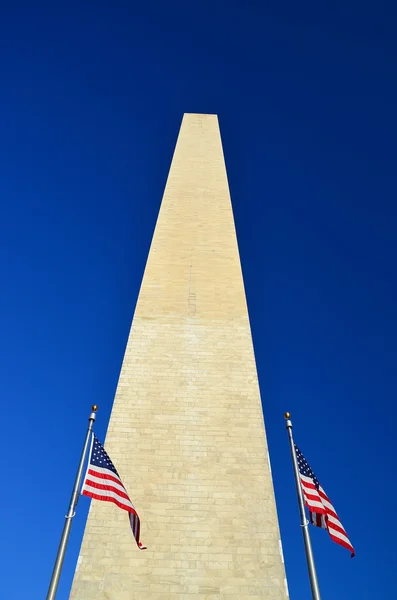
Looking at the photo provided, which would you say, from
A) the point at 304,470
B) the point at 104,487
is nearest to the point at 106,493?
the point at 104,487

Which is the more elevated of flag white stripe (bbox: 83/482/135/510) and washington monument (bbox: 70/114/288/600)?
washington monument (bbox: 70/114/288/600)

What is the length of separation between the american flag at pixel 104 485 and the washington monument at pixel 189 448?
9.71 feet

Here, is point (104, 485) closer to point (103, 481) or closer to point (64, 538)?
point (103, 481)

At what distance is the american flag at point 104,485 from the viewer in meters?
7.77

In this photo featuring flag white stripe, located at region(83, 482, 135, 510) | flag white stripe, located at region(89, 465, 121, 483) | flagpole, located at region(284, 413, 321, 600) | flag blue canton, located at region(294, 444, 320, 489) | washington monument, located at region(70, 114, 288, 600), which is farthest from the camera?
washington monument, located at region(70, 114, 288, 600)

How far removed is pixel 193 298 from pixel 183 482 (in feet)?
21.2

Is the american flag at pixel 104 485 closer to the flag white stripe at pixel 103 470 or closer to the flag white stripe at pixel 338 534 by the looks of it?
the flag white stripe at pixel 103 470

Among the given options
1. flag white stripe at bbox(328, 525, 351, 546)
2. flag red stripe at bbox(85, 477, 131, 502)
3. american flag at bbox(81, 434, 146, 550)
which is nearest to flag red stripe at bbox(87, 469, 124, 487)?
american flag at bbox(81, 434, 146, 550)

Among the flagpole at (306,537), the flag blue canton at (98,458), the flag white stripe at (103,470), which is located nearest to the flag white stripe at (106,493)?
the flag white stripe at (103,470)

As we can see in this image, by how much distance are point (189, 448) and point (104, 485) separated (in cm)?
484

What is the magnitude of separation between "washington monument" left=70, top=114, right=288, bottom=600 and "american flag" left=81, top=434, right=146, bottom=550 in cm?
296

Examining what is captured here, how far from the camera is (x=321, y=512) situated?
773 centimetres

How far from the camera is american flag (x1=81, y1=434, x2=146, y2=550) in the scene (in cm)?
777

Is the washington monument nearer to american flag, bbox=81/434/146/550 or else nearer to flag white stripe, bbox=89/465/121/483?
american flag, bbox=81/434/146/550
